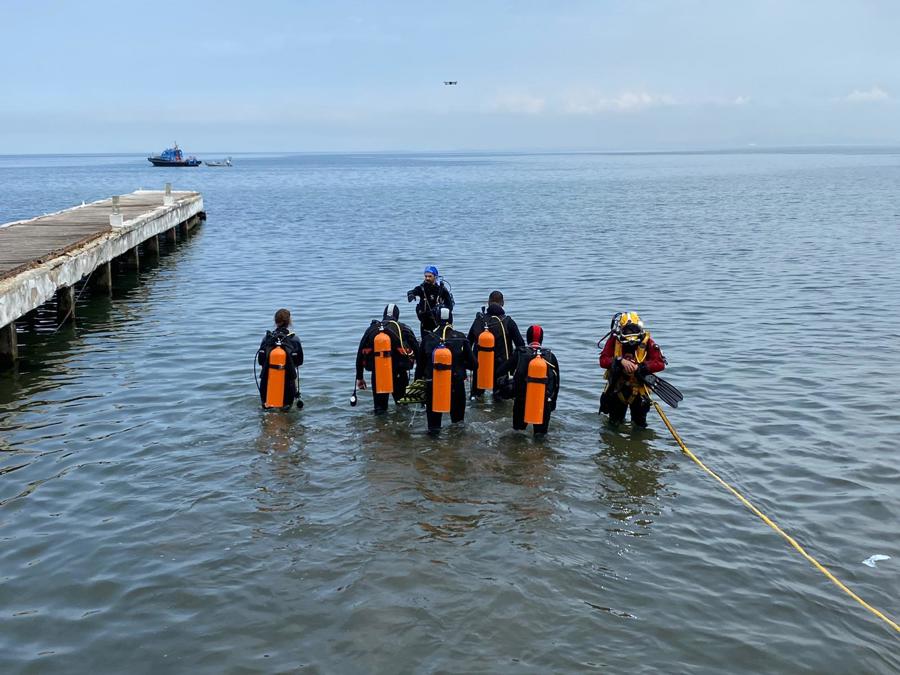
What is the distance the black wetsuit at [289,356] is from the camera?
11.7m

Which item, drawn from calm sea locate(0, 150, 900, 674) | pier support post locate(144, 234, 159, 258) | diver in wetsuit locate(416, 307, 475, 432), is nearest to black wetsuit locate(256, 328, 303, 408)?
calm sea locate(0, 150, 900, 674)

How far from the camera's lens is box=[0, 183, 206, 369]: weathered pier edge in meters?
15.7

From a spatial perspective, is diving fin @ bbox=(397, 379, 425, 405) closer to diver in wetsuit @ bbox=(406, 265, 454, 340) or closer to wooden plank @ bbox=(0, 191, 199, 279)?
diver in wetsuit @ bbox=(406, 265, 454, 340)

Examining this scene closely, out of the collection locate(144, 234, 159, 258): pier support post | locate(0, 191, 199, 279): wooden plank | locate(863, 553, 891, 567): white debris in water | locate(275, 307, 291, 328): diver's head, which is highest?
locate(0, 191, 199, 279): wooden plank

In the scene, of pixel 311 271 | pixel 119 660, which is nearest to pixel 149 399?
pixel 119 660

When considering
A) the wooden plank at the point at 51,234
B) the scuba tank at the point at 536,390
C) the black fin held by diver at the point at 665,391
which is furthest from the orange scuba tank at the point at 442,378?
the wooden plank at the point at 51,234

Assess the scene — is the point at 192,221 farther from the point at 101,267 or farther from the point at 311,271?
the point at 101,267

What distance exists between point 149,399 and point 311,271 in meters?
15.8

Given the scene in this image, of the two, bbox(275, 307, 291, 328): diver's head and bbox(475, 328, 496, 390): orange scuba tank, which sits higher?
bbox(275, 307, 291, 328): diver's head

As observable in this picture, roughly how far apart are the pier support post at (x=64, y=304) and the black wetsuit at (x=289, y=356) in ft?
31.2

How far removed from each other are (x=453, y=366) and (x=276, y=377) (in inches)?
102

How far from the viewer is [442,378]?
11.2 m

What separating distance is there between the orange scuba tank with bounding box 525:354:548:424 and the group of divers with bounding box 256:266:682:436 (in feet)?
0.04

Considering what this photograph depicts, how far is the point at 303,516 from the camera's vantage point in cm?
906
